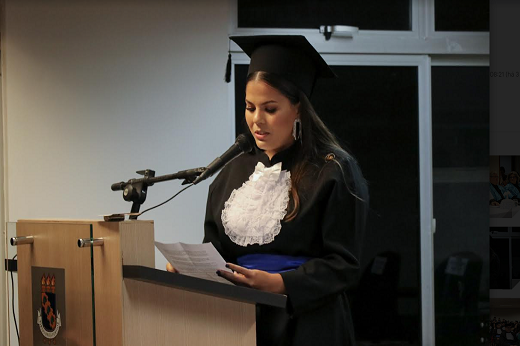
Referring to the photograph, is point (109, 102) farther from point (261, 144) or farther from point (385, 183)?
point (261, 144)

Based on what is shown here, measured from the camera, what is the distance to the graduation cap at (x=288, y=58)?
1887 millimetres

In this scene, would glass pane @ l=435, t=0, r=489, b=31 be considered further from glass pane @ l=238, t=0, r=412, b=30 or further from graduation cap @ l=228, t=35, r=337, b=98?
graduation cap @ l=228, t=35, r=337, b=98

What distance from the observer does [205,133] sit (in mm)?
3668

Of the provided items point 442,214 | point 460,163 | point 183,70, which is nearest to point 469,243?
point 442,214

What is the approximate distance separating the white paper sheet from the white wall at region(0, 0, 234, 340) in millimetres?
2162

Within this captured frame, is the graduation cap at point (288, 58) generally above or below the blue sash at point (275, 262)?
above

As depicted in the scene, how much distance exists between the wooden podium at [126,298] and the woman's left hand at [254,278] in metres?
0.14

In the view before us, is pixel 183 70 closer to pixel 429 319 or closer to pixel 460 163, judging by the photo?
pixel 460 163

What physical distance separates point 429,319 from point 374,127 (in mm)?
1310

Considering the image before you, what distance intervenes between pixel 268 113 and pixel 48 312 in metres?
0.84

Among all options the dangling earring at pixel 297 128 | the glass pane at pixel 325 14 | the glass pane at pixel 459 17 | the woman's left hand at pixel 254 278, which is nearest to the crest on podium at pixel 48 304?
the woman's left hand at pixel 254 278

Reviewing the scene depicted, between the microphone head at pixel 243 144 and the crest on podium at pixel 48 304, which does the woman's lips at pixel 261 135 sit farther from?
the crest on podium at pixel 48 304

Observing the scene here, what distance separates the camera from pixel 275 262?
5.79 ft

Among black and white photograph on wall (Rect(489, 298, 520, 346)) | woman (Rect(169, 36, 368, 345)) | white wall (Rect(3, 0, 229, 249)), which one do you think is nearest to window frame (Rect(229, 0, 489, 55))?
white wall (Rect(3, 0, 229, 249))
